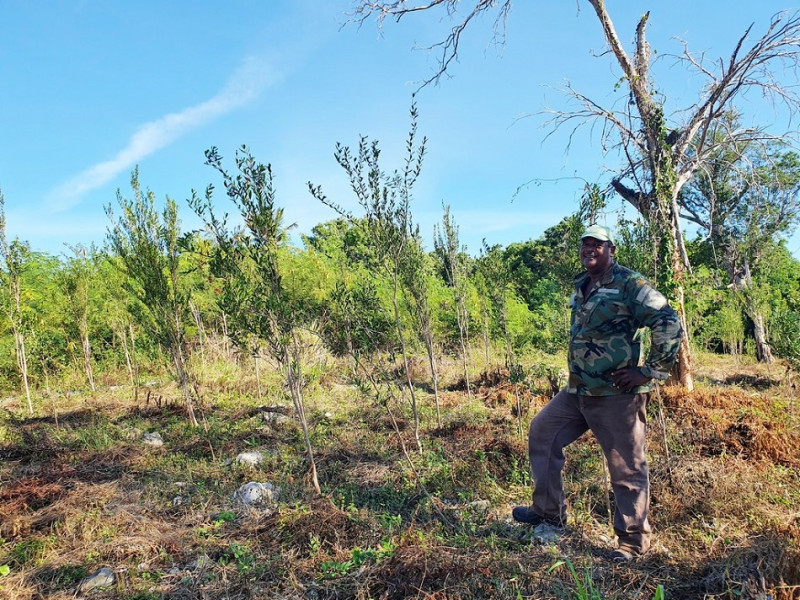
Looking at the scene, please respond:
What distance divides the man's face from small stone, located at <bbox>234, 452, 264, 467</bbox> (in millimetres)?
4347

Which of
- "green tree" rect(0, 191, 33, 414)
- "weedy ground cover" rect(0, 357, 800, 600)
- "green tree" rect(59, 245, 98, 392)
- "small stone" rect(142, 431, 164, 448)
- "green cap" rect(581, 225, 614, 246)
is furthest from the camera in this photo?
"green tree" rect(59, 245, 98, 392)

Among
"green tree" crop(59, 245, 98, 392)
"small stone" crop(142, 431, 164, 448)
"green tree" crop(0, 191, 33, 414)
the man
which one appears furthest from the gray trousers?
"green tree" crop(59, 245, 98, 392)

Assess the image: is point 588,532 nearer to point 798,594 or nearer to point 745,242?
point 798,594

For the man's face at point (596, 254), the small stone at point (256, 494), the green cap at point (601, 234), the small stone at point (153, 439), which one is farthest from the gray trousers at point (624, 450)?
the small stone at point (153, 439)

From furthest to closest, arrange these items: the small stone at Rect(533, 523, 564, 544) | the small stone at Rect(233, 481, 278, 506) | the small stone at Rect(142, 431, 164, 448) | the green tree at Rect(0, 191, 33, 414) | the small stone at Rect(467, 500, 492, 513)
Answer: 1. the green tree at Rect(0, 191, 33, 414)
2. the small stone at Rect(142, 431, 164, 448)
3. the small stone at Rect(233, 481, 278, 506)
4. the small stone at Rect(467, 500, 492, 513)
5. the small stone at Rect(533, 523, 564, 544)

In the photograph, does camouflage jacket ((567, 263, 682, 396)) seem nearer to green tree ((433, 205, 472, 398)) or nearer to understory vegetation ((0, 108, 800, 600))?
understory vegetation ((0, 108, 800, 600))

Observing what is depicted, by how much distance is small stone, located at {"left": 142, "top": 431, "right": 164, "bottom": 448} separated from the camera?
6572 mm

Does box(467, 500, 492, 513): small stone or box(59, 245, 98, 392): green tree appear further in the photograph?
box(59, 245, 98, 392): green tree

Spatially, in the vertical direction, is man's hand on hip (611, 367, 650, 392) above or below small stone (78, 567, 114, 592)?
above

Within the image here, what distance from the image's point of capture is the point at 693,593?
8.07ft

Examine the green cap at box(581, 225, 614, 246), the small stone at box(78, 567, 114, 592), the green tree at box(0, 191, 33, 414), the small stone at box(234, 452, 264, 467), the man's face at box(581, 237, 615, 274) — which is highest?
the green tree at box(0, 191, 33, 414)

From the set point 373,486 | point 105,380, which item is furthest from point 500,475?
point 105,380

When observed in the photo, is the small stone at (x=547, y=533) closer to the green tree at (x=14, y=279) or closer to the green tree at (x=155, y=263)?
the green tree at (x=155, y=263)

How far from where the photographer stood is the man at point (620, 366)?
2805 millimetres
